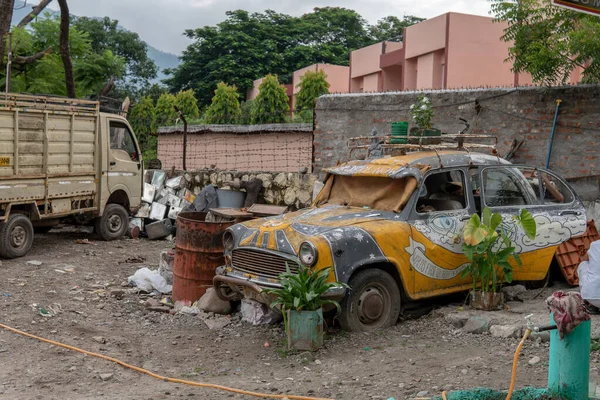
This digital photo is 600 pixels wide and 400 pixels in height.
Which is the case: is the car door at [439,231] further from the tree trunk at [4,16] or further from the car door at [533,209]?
the tree trunk at [4,16]

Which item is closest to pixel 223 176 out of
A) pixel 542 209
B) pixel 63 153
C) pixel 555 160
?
pixel 63 153

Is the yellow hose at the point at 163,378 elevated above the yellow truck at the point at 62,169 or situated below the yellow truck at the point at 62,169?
below

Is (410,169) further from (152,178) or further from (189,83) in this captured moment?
(189,83)

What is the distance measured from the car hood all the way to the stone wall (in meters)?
5.56

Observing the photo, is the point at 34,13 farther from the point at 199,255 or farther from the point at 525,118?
the point at 525,118

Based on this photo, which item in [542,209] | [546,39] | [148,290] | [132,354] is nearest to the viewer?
[132,354]

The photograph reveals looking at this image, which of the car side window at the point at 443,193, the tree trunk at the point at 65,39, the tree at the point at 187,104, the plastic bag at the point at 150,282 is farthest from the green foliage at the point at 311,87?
the car side window at the point at 443,193

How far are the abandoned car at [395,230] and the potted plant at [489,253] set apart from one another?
0.23 metres

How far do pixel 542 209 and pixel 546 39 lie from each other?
325 cm

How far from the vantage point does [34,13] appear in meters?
20.9

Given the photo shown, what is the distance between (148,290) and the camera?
874cm

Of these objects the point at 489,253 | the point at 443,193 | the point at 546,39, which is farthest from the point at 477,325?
the point at 546,39

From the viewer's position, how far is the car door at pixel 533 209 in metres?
7.49

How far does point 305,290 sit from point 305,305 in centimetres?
15
